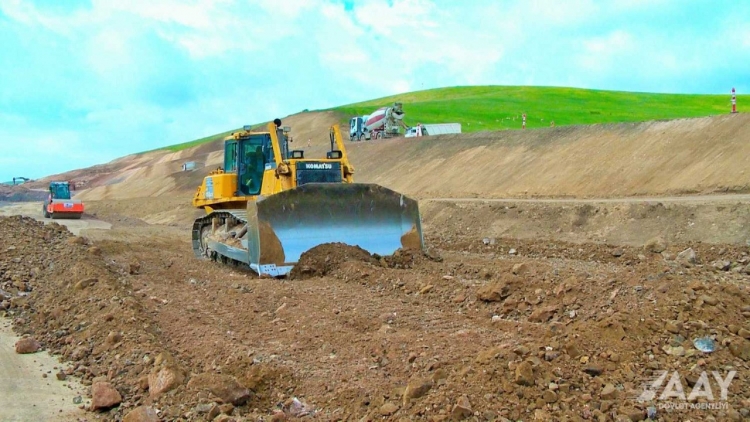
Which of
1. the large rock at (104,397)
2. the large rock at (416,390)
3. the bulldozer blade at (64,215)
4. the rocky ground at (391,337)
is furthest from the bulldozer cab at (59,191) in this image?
the large rock at (416,390)

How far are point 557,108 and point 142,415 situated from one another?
2506 inches

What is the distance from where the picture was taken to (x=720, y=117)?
74.0 ft

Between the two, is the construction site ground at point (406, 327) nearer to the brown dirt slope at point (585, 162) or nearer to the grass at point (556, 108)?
the brown dirt slope at point (585, 162)

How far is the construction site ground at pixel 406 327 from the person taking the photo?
196 inches

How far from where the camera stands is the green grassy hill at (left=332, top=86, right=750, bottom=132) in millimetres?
55938

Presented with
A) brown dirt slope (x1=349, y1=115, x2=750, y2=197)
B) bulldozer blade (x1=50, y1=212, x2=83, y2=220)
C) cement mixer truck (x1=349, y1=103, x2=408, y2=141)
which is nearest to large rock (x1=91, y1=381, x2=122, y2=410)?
brown dirt slope (x1=349, y1=115, x2=750, y2=197)

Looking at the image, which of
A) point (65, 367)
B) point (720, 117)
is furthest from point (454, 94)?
point (65, 367)

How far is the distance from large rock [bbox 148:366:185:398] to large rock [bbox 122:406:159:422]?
13.2 inches

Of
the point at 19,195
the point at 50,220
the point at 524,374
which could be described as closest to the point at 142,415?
the point at 524,374

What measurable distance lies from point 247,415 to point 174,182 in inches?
1855

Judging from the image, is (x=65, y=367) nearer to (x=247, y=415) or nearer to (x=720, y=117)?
(x=247, y=415)

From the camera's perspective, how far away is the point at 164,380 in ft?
18.3

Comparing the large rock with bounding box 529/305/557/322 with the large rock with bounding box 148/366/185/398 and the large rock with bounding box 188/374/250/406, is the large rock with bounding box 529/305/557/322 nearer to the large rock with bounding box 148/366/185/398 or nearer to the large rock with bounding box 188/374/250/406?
the large rock with bounding box 188/374/250/406

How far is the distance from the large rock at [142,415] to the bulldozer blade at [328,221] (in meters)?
6.03
